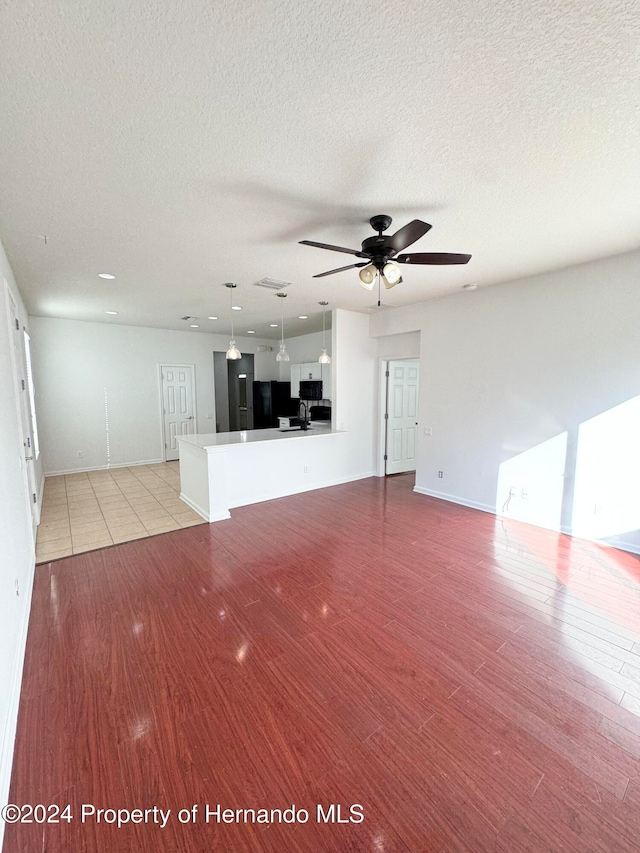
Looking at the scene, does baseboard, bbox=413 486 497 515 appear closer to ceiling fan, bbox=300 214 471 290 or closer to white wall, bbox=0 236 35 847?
ceiling fan, bbox=300 214 471 290

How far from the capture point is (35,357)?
239 inches

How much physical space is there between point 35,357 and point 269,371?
4.83m

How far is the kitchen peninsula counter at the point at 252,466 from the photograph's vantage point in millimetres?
4281

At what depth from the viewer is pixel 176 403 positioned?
768 centimetres

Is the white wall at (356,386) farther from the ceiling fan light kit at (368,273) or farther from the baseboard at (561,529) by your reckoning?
the ceiling fan light kit at (368,273)

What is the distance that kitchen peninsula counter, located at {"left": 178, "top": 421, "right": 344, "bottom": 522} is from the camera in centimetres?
428

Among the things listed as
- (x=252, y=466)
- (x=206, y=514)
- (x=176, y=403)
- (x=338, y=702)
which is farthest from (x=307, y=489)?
(x=176, y=403)

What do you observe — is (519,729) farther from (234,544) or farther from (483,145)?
(483,145)

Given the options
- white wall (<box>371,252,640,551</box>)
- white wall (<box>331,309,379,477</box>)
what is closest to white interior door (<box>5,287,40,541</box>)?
white wall (<box>331,309,379,477</box>)

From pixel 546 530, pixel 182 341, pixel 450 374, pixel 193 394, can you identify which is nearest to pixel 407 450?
pixel 450 374

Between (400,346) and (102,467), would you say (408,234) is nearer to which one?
(400,346)

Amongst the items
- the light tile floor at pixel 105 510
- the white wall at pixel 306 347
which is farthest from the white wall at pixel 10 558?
Result: the white wall at pixel 306 347

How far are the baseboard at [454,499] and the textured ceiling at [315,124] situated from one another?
3.07m

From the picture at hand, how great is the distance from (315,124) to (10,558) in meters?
2.92
